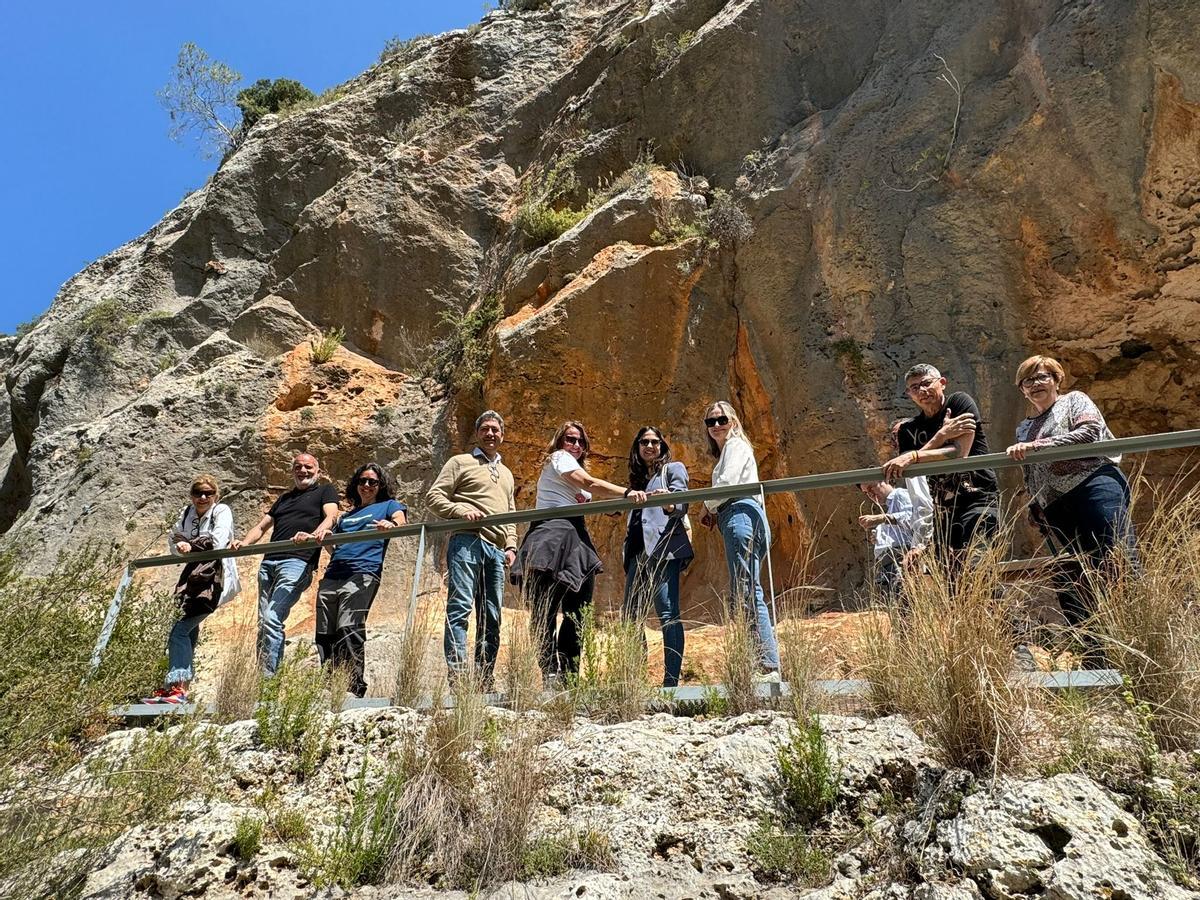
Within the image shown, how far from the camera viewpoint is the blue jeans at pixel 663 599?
534 cm

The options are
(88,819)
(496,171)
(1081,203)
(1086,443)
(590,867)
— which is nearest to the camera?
(590,867)

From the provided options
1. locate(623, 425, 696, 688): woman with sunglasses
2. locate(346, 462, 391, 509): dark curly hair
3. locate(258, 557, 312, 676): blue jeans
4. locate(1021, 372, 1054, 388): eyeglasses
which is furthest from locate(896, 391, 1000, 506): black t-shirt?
Answer: locate(258, 557, 312, 676): blue jeans

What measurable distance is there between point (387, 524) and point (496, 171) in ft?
A: 34.0

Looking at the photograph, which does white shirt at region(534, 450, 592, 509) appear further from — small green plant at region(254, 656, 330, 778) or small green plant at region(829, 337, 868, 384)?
small green plant at region(829, 337, 868, 384)

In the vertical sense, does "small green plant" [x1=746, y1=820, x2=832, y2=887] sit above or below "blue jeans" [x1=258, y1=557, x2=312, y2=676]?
below

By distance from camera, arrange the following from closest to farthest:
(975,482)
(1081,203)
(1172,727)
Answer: (1172,727)
(975,482)
(1081,203)

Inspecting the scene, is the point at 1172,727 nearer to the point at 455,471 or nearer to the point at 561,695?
the point at 561,695

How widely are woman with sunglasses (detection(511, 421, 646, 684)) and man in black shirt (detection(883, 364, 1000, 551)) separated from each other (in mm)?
1617

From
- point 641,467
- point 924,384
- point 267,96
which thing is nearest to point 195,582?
point 641,467

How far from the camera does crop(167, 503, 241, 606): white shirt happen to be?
23.1 feet

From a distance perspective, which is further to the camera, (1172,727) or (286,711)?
(286,711)

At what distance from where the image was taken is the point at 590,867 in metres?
3.89

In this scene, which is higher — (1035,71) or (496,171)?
(496,171)

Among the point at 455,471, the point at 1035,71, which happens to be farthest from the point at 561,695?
the point at 1035,71
